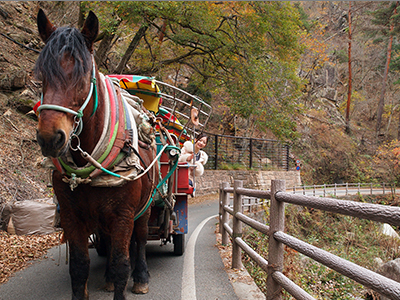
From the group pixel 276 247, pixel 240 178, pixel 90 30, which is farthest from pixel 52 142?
pixel 240 178

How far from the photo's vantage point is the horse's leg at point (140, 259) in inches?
142

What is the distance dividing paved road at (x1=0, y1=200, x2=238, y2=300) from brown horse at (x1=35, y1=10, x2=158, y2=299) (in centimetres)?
89

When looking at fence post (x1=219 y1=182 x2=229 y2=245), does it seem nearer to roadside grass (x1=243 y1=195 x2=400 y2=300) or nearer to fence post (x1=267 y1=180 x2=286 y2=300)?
roadside grass (x1=243 y1=195 x2=400 y2=300)

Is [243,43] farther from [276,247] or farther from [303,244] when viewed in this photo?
[303,244]

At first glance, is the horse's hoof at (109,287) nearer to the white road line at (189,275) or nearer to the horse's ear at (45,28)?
the white road line at (189,275)

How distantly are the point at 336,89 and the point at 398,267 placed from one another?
37.8 m

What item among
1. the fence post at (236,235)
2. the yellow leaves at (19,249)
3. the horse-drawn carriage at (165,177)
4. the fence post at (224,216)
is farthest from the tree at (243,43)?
the fence post at (236,235)

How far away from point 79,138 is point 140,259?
1.81 m

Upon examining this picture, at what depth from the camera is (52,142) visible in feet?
6.55

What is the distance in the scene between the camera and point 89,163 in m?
2.64

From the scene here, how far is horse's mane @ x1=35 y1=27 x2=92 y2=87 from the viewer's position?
2.21 meters

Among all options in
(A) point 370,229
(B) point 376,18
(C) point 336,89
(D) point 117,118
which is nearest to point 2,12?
(D) point 117,118

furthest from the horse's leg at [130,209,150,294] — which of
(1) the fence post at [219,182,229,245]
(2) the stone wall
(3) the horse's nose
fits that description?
(2) the stone wall

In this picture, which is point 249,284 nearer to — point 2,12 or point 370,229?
point 370,229
